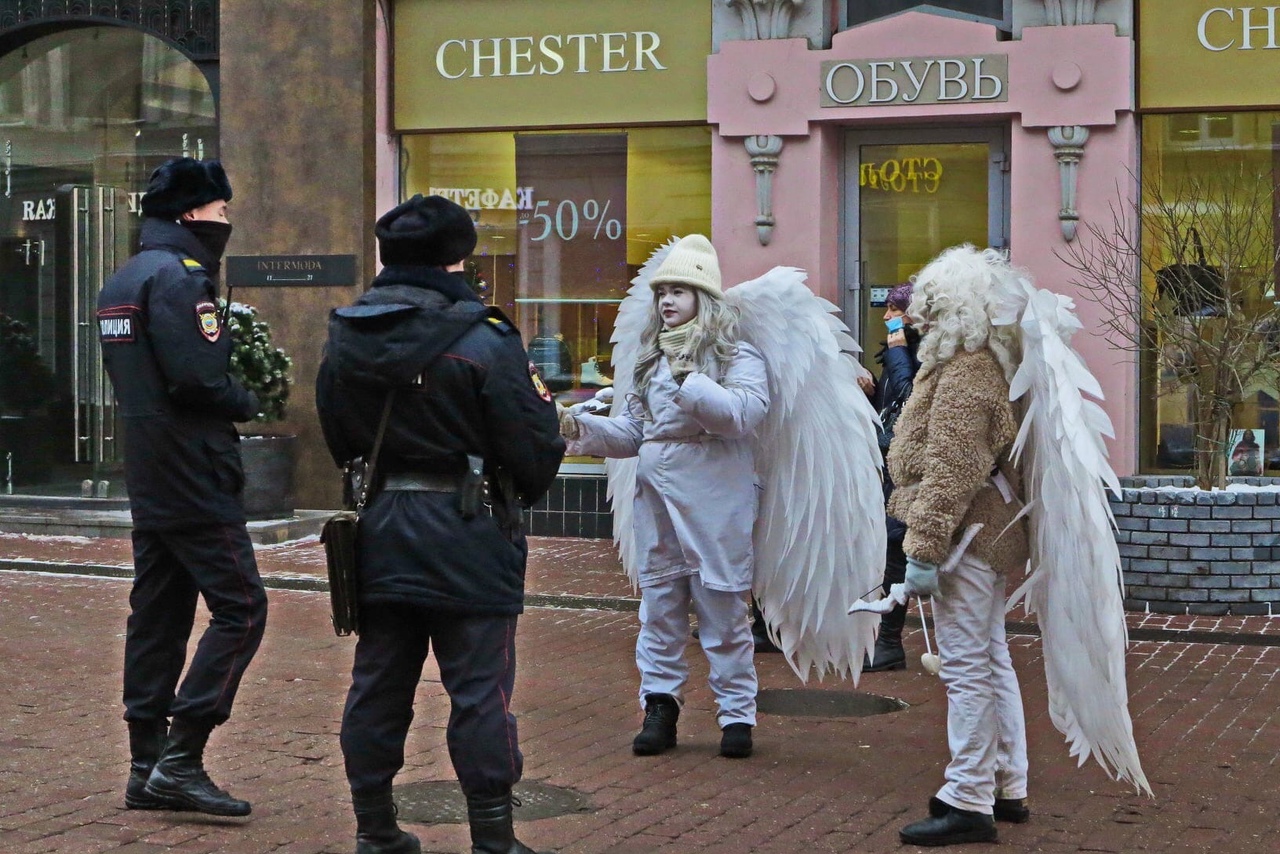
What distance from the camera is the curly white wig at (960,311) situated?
214 inches

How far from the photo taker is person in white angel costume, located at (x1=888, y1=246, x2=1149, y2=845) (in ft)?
17.6

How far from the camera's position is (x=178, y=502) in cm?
555

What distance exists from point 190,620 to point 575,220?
818cm

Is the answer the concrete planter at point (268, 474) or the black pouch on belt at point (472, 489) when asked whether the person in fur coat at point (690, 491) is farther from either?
the concrete planter at point (268, 474)

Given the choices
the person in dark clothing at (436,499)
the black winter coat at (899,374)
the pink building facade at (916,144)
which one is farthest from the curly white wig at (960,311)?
the pink building facade at (916,144)

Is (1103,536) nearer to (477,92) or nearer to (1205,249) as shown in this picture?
(1205,249)

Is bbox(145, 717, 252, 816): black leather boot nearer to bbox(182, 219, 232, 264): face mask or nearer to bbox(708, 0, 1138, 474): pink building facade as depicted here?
bbox(182, 219, 232, 264): face mask

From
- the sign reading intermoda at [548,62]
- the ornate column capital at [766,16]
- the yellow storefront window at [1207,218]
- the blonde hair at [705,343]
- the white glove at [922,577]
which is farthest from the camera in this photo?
the sign reading intermoda at [548,62]

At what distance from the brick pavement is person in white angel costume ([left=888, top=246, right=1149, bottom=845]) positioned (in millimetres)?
267

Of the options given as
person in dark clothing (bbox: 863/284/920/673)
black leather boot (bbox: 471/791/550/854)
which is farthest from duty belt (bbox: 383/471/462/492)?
person in dark clothing (bbox: 863/284/920/673)

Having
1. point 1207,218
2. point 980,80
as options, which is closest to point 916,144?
point 980,80

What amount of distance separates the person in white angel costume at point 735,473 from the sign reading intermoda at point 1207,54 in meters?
6.00

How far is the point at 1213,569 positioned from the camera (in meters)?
9.74

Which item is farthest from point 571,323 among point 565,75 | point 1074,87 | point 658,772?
point 658,772
